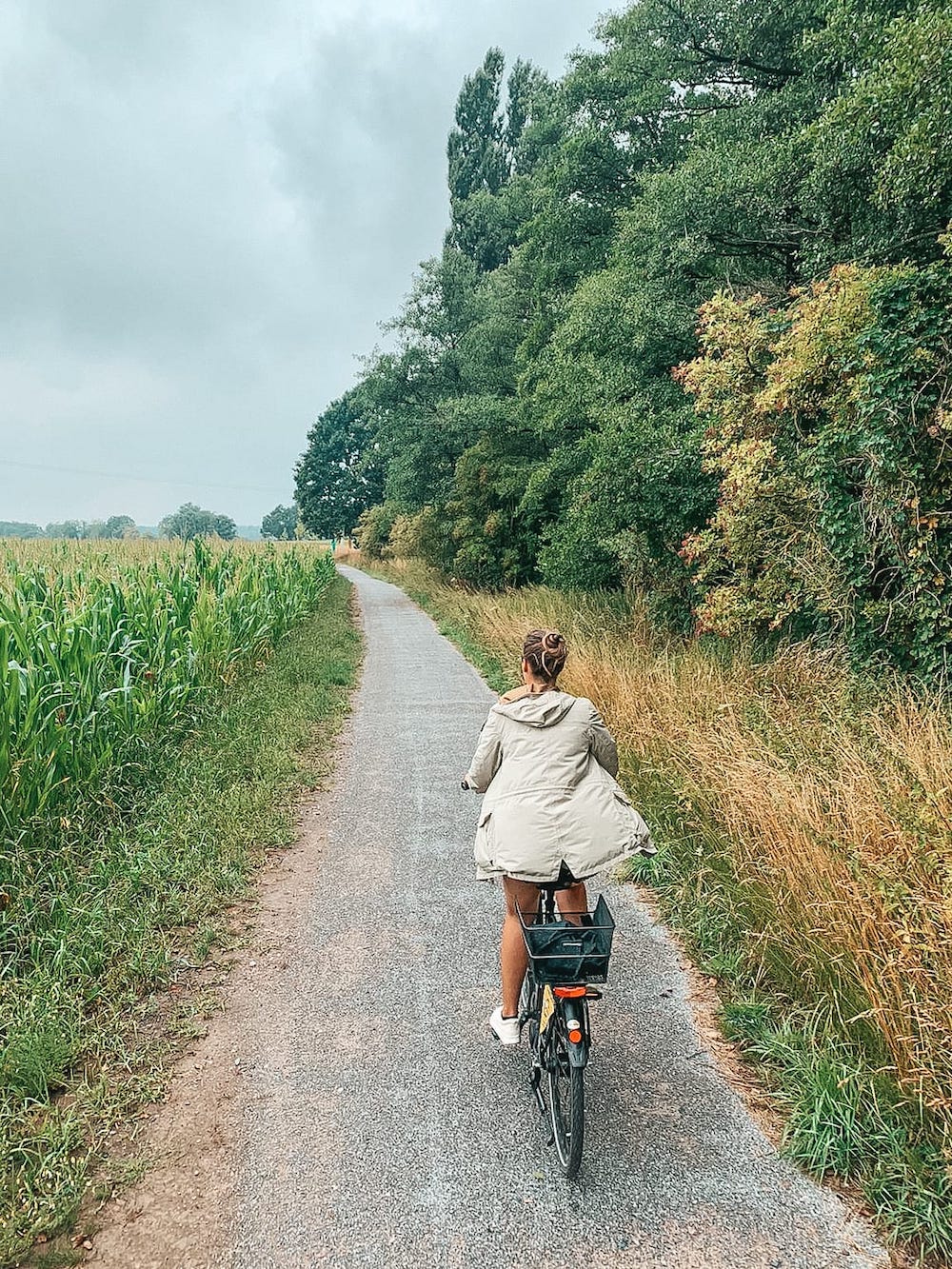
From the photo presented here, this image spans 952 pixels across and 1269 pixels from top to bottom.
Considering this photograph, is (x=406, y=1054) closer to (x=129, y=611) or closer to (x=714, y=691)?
(x=714, y=691)

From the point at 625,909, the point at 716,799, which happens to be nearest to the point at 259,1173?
the point at 625,909

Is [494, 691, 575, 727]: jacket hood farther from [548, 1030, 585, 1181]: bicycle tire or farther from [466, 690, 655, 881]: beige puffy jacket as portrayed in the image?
[548, 1030, 585, 1181]: bicycle tire

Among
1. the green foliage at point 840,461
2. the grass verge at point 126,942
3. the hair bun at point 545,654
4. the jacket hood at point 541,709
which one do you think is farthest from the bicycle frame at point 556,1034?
the green foliage at point 840,461

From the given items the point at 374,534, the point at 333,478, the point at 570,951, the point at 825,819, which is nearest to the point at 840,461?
the point at 825,819

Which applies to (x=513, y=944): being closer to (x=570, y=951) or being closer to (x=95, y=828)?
(x=570, y=951)

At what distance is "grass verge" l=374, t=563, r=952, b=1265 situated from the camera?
96.7 inches

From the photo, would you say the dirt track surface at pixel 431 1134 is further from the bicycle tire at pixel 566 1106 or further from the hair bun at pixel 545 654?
the hair bun at pixel 545 654

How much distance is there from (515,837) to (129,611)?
19.2 ft

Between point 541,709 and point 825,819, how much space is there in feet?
6.57

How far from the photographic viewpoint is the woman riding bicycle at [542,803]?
105 inches

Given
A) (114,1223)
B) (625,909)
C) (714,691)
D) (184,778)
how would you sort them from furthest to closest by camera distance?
(714,691) → (184,778) → (625,909) → (114,1223)

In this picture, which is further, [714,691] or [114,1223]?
[714,691]

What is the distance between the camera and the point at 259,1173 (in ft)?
8.10

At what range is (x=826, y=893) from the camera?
3.29 m
